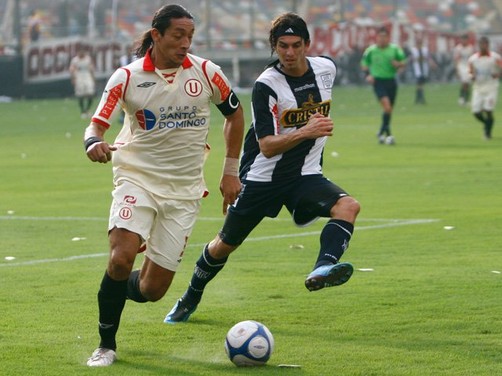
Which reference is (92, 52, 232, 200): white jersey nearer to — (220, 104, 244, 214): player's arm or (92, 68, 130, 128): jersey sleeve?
(92, 68, 130, 128): jersey sleeve

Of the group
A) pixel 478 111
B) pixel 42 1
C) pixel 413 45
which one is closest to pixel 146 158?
pixel 478 111

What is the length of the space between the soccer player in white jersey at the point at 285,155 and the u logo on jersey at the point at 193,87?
0.78 meters

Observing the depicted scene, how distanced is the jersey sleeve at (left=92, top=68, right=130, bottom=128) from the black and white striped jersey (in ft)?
3.89

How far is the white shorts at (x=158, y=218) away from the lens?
25.5 ft

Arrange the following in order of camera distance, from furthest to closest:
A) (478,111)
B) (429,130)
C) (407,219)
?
(429,130) < (478,111) < (407,219)

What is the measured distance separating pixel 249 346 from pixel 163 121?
153cm

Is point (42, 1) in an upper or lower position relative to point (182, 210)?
lower

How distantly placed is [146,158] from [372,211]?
25.1ft

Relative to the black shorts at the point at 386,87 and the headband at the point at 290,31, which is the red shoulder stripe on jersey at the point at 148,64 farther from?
the black shorts at the point at 386,87

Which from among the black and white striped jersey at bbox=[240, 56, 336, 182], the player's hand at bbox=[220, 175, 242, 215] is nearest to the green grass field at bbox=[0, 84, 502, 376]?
the player's hand at bbox=[220, 175, 242, 215]

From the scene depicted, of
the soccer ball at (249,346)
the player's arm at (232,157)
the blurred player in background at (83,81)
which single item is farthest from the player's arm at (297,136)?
the blurred player in background at (83,81)

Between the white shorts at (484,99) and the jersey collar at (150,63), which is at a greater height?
the jersey collar at (150,63)

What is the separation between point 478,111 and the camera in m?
27.1

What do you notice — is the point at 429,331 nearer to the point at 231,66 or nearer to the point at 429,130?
the point at 429,130
